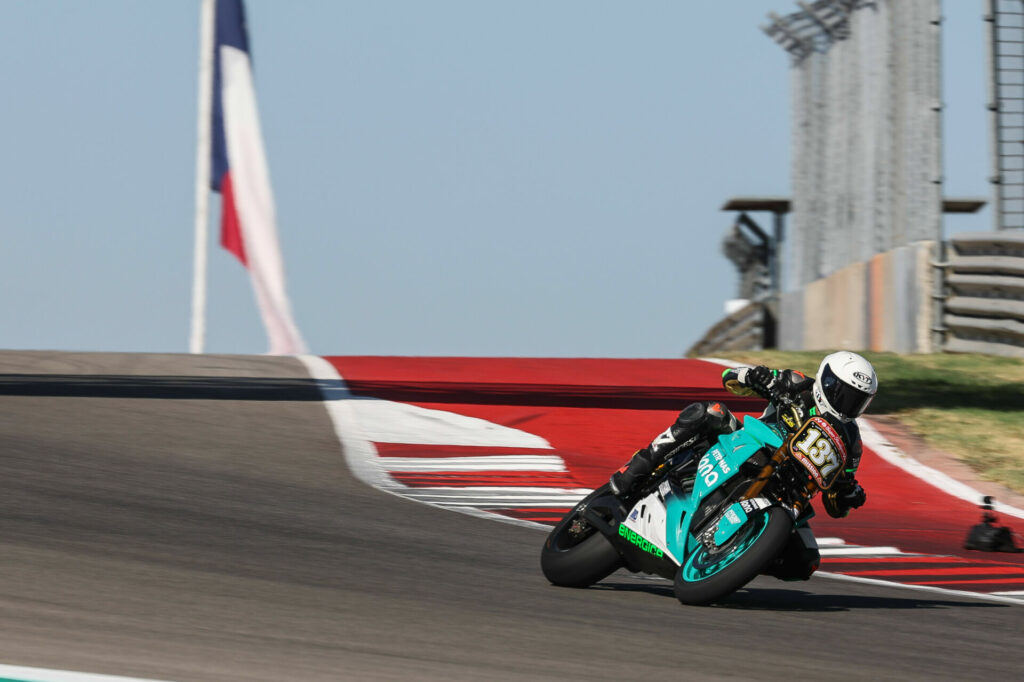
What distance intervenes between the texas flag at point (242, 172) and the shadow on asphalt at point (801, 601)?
54.9ft

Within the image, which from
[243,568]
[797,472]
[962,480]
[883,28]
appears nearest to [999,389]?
[962,480]

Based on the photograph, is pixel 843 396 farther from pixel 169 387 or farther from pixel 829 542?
pixel 169 387

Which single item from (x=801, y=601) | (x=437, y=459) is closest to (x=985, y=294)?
(x=437, y=459)

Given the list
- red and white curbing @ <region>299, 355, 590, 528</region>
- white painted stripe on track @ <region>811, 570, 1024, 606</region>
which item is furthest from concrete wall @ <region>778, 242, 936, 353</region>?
white painted stripe on track @ <region>811, 570, 1024, 606</region>

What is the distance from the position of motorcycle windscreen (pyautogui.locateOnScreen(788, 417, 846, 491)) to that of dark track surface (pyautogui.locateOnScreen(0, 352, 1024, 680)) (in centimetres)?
62

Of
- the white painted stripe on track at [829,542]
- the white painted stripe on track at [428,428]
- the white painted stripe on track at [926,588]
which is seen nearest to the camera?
the white painted stripe on track at [926,588]

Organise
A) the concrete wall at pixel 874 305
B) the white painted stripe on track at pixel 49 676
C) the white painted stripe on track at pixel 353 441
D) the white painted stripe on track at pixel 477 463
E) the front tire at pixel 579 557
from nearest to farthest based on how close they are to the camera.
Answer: the white painted stripe on track at pixel 49 676 < the front tire at pixel 579 557 < the white painted stripe on track at pixel 353 441 < the white painted stripe on track at pixel 477 463 < the concrete wall at pixel 874 305

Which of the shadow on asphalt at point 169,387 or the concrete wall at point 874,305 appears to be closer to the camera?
the shadow on asphalt at point 169,387

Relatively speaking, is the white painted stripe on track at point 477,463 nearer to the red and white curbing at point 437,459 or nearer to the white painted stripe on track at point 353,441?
the red and white curbing at point 437,459

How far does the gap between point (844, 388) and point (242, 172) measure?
19.8m

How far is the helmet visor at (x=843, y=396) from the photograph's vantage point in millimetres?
6230

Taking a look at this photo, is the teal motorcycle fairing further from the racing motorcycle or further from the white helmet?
the white helmet

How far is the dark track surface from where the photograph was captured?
4.57 metres

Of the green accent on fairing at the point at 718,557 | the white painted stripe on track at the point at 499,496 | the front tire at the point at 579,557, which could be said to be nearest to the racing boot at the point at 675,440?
the front tire at the point at 579,557
